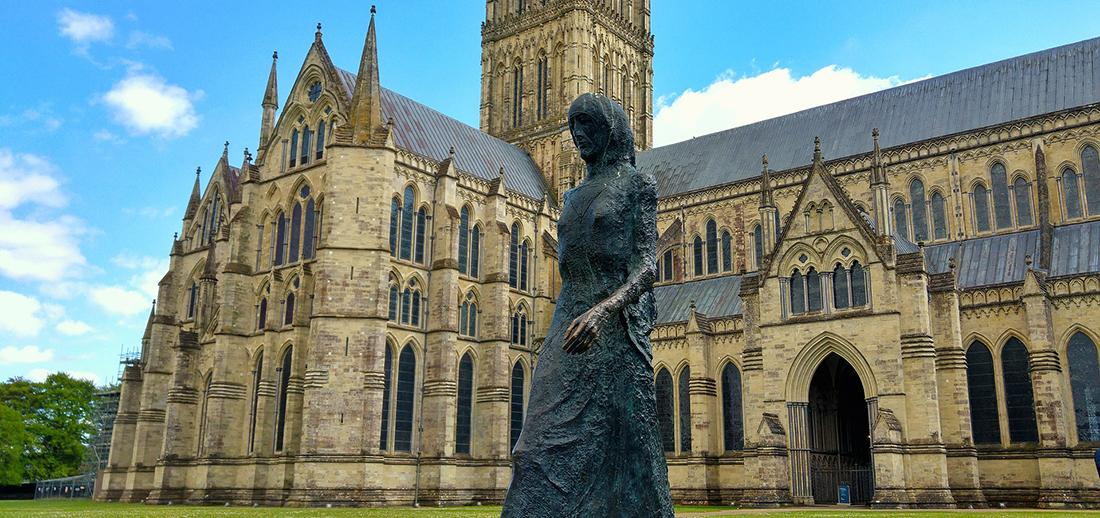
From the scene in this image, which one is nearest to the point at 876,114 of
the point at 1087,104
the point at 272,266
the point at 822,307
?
the point at 1087,104

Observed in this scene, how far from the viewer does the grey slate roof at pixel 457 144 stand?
Answer: 47.3 metres

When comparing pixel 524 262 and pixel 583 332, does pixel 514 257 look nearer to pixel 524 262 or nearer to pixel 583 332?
pixel 524 262

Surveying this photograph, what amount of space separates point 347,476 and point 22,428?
37.6 metres

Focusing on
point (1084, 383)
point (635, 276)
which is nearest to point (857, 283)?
point (1084, 383)

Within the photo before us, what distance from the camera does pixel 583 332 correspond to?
257 inches

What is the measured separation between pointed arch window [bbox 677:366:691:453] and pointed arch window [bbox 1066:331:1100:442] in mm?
15346

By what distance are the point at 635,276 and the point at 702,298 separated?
40199 mm

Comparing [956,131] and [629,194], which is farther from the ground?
[956,131]

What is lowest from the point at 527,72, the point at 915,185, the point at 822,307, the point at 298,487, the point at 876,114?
the point at 298,487

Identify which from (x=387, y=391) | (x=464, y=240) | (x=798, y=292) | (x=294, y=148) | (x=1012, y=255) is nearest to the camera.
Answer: (x=798, y=292)

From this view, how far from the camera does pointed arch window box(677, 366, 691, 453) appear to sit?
4250 cm

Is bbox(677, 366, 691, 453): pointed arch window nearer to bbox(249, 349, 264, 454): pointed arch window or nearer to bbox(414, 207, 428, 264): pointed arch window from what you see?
bbox(414, 207, 428, 264): pointed arch window

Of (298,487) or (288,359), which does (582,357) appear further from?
(288,359)

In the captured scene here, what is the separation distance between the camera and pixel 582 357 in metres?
6.95
